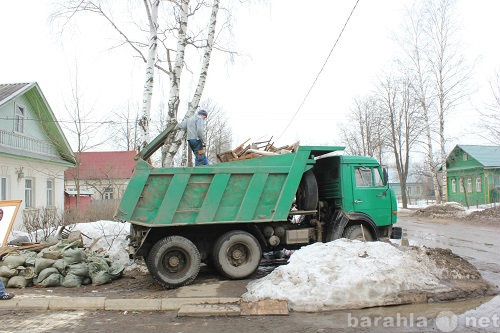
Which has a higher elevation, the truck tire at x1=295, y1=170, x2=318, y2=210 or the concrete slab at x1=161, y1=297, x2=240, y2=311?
the truck tire at x1=295, y1=170, x2=318, y2=210

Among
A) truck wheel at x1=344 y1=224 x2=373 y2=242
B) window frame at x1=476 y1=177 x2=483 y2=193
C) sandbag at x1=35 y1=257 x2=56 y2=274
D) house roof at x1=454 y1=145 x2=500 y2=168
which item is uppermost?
house roof at x1=454 y1=145 x2=500 y2=168

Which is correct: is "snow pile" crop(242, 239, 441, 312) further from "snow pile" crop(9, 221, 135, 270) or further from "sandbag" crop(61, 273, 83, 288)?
"snow pile" crop(9, 221, 135, 270)

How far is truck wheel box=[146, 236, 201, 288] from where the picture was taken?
696cm

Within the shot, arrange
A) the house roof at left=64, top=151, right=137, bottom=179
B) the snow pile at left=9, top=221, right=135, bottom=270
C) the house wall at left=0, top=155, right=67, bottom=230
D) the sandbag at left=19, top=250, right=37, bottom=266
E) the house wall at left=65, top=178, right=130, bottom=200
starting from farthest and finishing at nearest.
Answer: the house roof at left=64, top=151, right=137, bottom=179 → the house wall at left=65, top=178, right=130, bottom=200 → the house wall at left=0, top=155, right=67, bottom=230 → the snow pile at left=9, top=221, right=135, bottom=270 → the sandbag at left=19, top=250, right=37, bottom=266

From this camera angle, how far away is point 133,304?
596cm

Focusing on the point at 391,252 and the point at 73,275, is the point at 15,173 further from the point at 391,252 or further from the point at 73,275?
the point at 391,252

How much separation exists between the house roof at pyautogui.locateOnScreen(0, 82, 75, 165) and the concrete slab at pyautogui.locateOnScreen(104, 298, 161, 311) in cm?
1426

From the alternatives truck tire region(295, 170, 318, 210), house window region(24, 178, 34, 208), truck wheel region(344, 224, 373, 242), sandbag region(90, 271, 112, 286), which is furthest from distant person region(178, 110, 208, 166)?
house window region(24, 178, 34, 208)

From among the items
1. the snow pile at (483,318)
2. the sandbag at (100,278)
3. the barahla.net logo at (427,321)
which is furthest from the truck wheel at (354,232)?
the sandbag at (100,278)

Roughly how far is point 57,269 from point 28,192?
14333mm

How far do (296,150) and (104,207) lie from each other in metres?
11.5

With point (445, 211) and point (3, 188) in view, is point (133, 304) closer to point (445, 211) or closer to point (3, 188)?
point (3, 188)

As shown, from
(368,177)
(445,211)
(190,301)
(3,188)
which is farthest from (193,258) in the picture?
(445,211)

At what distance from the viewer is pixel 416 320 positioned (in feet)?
16.8
